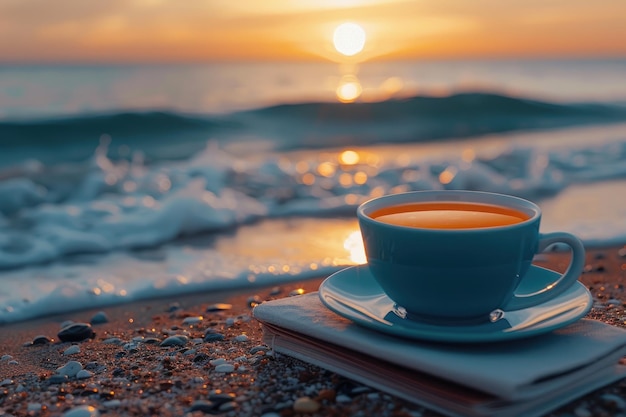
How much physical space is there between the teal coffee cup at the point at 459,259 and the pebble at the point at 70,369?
0.96 metres

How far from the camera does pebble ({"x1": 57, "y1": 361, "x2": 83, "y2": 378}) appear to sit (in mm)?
2057

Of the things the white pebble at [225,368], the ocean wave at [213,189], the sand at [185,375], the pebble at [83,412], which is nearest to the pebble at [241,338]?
the sand at [185,375]

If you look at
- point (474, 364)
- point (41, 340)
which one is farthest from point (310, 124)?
point (474, 364)

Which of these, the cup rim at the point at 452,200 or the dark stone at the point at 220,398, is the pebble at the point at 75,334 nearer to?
the dark stone at the point at 220,398

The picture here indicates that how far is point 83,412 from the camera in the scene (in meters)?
1.73

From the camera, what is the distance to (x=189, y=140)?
37.8ft

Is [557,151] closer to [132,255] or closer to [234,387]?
[132,255]

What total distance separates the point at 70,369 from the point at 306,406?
799mm

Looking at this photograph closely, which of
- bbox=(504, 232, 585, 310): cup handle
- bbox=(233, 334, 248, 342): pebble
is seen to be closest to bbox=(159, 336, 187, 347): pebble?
bbox=(233, 334, 248, 342): pebble

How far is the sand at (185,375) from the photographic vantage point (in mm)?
1668

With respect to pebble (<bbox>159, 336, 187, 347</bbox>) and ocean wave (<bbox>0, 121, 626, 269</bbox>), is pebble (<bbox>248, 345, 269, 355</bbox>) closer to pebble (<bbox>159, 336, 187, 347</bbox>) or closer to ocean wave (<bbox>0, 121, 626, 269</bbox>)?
pebble (<bbox>159, 336, 187, 347</bbox>)

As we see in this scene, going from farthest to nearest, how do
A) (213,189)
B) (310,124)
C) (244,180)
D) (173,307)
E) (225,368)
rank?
1. (310,124)
2. (244,180)
3. (213,189)
4. (173,307)
5. (225,368)

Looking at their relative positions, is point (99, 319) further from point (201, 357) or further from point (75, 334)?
point (201, 357)

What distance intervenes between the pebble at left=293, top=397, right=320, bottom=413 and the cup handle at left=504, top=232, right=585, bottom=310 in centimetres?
48
